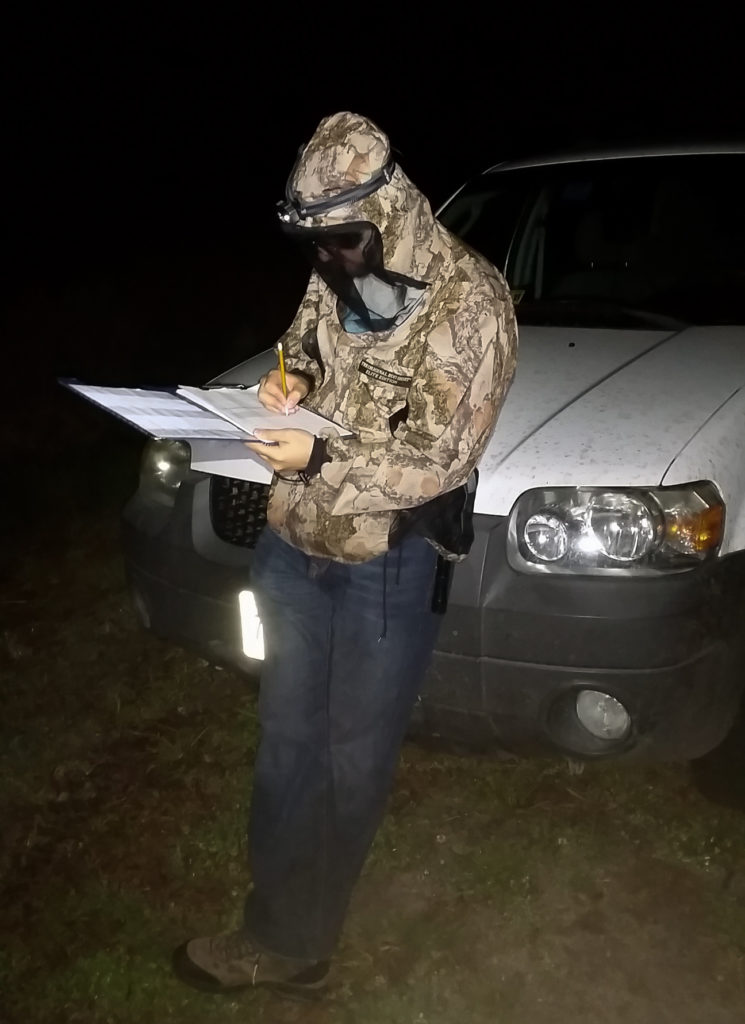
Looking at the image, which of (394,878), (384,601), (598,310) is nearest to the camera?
(384,601)

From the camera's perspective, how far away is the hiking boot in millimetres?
2479

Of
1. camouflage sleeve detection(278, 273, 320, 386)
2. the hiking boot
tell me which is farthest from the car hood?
the hiking boot

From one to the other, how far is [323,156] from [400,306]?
298 millimetres

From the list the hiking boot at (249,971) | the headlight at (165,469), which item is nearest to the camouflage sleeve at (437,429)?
the hiking boot at (249,971)

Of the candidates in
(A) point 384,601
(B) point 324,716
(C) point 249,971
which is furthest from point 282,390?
(C) point 249,971

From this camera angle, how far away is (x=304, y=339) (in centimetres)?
223

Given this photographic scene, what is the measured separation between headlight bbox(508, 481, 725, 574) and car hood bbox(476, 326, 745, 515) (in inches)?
1.4

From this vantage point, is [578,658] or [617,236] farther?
[617,236]

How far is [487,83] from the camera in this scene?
81.3 ft

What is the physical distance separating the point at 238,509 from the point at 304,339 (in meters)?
0.85

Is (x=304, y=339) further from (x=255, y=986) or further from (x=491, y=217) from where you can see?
(x=491, y=217)

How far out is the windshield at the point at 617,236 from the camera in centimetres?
346

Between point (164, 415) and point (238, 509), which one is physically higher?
point (164, 415)

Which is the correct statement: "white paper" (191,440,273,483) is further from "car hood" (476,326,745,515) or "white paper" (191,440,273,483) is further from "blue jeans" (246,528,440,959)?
→ "car hood" (476,326,745,515)
